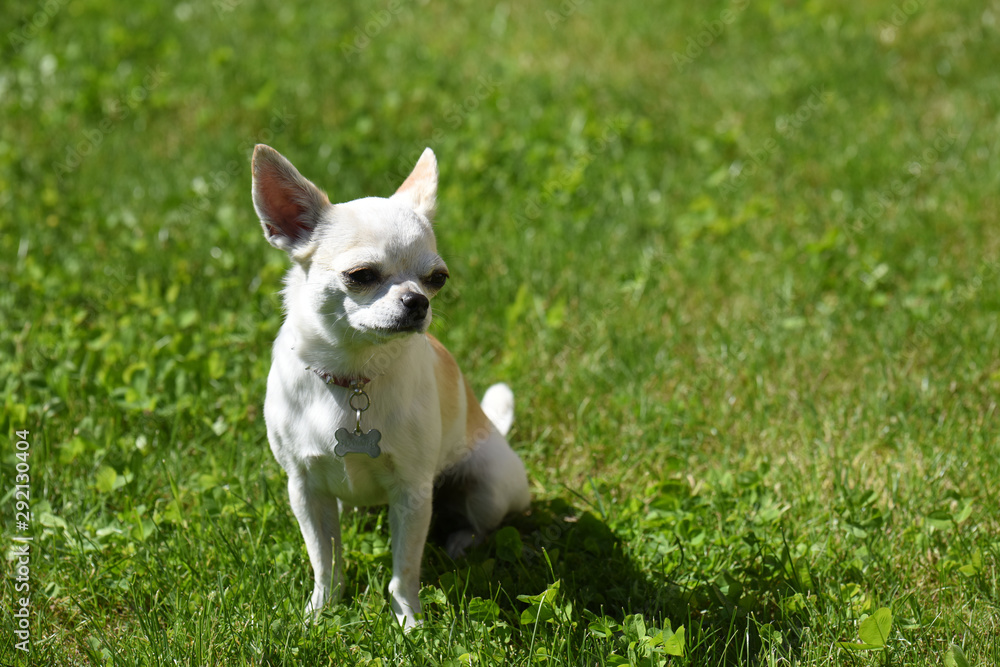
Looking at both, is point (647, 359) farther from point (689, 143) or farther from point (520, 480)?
point (689, 143)

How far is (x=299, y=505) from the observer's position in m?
2.66

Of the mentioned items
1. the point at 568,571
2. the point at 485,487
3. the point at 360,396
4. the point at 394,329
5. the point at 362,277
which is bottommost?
the point at 568,571

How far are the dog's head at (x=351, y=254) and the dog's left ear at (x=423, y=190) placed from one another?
0.9 inches

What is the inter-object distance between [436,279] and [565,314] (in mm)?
1899

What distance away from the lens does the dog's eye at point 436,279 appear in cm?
245

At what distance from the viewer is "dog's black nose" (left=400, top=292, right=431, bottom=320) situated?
2287 millimetres

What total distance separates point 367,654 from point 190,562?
686 millimetres

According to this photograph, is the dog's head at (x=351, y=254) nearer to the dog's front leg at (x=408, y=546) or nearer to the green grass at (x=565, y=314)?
the dog's front leg at (x=408, y=546)

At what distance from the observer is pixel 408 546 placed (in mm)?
2643

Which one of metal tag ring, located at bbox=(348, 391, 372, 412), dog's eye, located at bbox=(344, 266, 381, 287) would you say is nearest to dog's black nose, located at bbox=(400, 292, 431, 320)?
dog's eye, located at bbox=(344, 266, 381, 287)

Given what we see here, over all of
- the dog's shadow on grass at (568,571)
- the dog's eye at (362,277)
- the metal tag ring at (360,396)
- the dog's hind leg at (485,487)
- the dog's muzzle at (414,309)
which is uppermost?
the dog's eye at (362,277)

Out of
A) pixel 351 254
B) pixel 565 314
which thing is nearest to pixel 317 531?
pixel 351 254

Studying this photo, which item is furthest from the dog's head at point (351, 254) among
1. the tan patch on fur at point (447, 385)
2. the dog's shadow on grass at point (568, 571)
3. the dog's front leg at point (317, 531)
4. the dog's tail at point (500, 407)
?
the dog's tail at point (500, 407)

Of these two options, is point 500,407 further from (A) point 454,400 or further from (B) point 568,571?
(B) point 568,571
